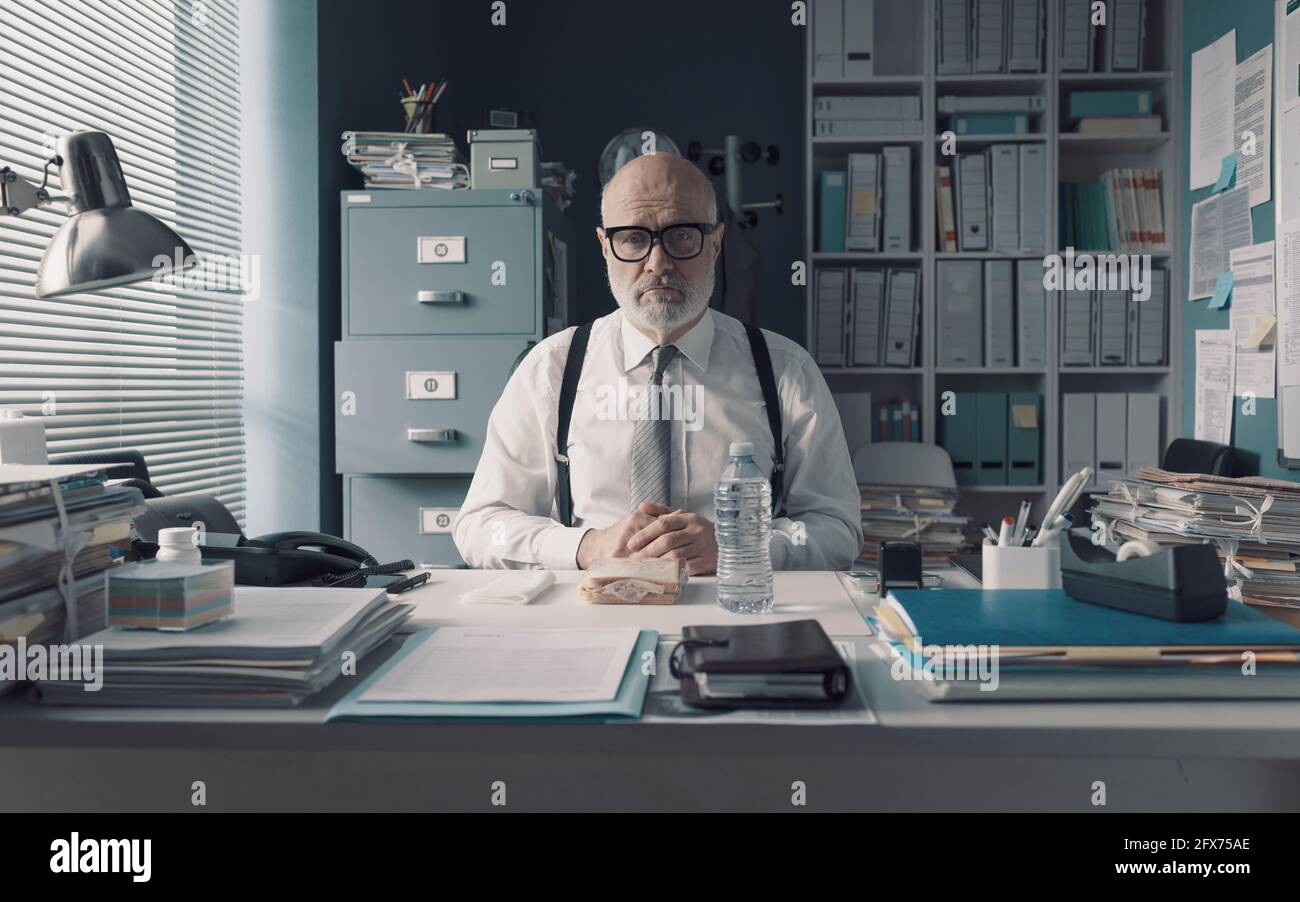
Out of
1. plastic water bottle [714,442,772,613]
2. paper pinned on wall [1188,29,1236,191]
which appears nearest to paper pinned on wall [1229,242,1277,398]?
paper pinned on wall [1188,29,1236,191]

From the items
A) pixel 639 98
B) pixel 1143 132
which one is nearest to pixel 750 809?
pixel 1143 132

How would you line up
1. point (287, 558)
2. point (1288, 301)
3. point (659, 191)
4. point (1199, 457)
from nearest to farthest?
point (287, 558)
point (659, 191)
point (1288, 301)
point (1199, 457)

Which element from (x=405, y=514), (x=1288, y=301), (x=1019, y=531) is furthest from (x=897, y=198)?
(x=1019, y=531)

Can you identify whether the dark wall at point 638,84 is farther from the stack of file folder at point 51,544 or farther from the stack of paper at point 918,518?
the stack of file folder at point 51,544

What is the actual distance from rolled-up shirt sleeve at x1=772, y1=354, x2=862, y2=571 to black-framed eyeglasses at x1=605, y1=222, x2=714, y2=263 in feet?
1.05

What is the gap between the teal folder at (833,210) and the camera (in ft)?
11.3

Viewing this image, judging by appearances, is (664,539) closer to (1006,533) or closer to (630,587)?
(630,587)

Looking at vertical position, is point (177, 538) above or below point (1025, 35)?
below

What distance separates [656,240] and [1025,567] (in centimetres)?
100

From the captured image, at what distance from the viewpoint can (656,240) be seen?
188 centimetres

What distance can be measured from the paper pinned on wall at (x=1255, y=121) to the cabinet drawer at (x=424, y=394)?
1.95 metres

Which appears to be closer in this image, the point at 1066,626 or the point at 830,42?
the point at 1066,626

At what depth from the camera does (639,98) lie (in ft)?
12.8

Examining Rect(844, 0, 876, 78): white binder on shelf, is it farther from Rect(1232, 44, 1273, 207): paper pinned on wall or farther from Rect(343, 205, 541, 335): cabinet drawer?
Rect(343, 205, 541, 335): cabinet drawer
